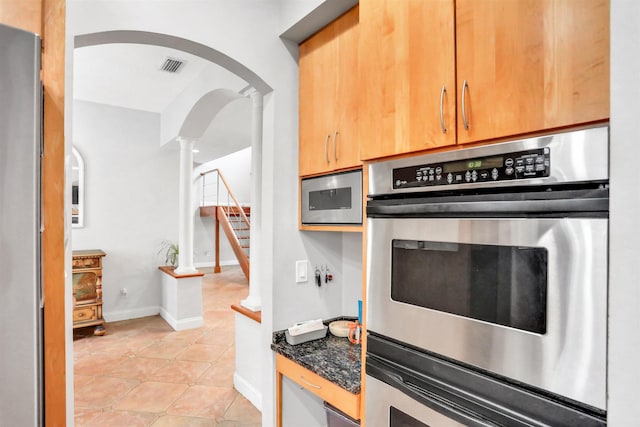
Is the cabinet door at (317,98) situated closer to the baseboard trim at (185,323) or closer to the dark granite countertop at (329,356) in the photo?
the dark granite countertop at (329,356)

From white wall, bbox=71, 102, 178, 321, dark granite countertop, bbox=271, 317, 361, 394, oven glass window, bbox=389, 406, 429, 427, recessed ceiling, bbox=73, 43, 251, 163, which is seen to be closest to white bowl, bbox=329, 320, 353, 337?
dark granite countertop, bbox=271, 317, 361, 394

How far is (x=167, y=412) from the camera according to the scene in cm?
271

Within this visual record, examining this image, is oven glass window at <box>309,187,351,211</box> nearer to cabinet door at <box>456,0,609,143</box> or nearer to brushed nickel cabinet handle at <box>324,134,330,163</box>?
brushed nickel cabinet handle at <box>324,134,330,163</box>

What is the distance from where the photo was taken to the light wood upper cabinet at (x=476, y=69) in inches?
32.5

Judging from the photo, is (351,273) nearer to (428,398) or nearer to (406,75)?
(428,398)

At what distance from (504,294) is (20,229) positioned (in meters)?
1.15

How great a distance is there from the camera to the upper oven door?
80 cm

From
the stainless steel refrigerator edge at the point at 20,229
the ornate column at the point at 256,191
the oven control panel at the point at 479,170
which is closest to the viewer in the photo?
the stainless steel refrigerator edge at the point at 20,229

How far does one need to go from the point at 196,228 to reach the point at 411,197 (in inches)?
376

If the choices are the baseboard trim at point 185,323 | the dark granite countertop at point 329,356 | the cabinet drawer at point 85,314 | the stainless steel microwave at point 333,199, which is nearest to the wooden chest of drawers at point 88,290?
the cabinet drawer at point 85,314

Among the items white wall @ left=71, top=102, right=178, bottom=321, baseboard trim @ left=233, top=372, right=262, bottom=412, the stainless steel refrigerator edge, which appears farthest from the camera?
white wall @ left=71, top=102, right=178, bottom=321

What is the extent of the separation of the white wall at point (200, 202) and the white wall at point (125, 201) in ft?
15.0

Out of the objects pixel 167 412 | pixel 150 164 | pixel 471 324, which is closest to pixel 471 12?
pixel 471 324

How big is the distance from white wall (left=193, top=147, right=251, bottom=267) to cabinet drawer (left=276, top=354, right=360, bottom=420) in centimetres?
876
